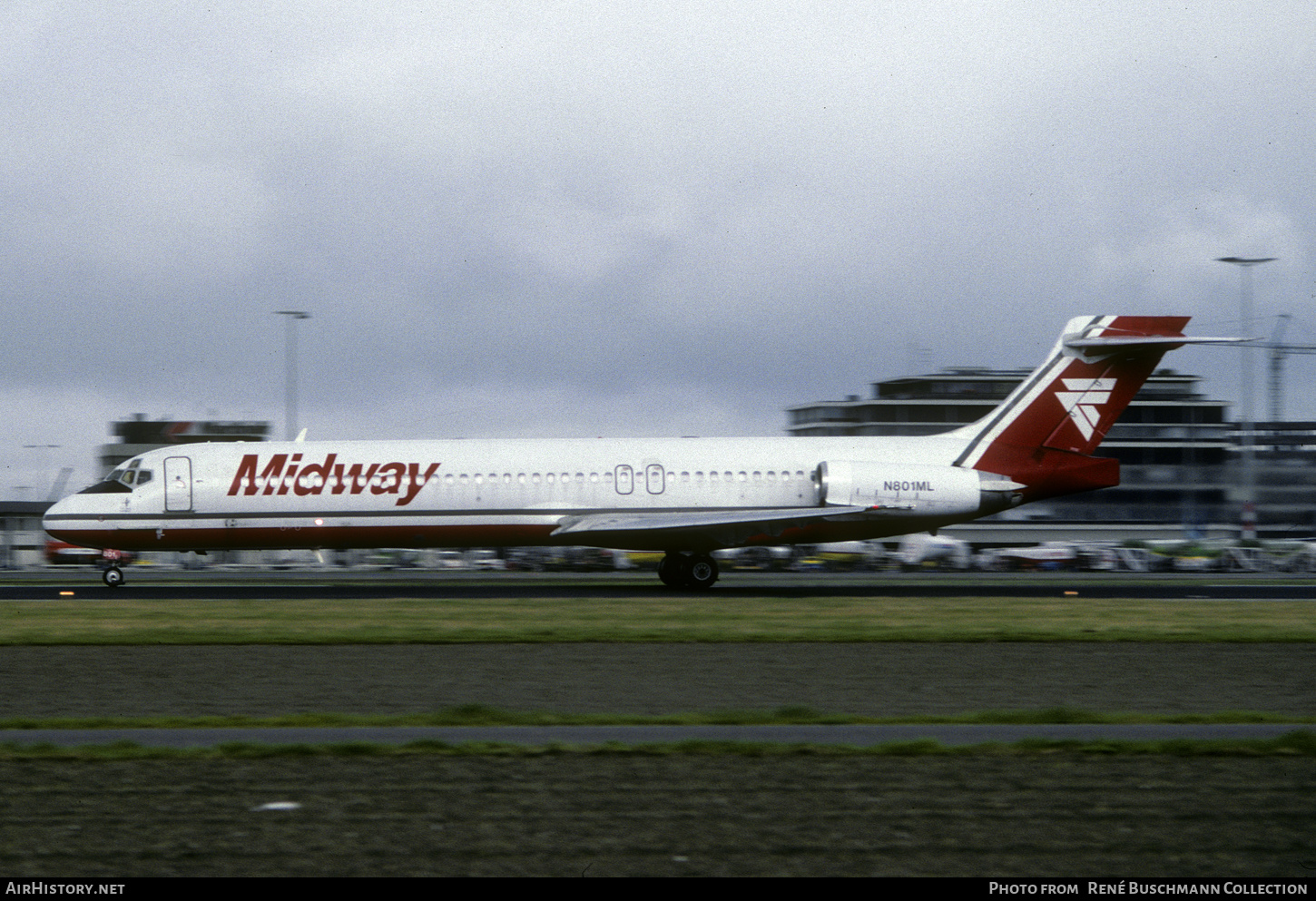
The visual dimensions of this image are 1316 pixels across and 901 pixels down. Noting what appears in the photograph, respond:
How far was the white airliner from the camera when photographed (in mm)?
28906

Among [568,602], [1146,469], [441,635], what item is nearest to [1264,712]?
[441,635]

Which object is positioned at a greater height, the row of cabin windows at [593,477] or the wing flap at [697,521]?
the row of cabin windows at [593,477]

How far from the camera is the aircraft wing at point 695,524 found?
28.3m

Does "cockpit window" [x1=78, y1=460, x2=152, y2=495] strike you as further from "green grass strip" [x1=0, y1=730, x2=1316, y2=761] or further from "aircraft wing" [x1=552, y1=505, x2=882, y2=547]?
"green grass strip" [x1=0, y1=730, x2=1316, y2=761]

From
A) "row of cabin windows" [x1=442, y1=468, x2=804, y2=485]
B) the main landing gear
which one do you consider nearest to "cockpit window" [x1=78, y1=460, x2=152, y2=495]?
"row of cabin windows" [x1=442, y1=468, x2=804, y2=485]

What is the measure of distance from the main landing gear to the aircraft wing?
2.53ft

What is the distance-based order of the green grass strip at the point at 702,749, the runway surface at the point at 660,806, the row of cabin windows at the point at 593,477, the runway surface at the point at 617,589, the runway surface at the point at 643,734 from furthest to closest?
the row of cabin windows at the point at 593,477 < the runway surface at the point at 617,589 < the runway surface at the point at 643,734 < the green grass strip at the point at 702,749 < the runway surface at the point at 660,806

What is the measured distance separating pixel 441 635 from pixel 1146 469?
91.2 m

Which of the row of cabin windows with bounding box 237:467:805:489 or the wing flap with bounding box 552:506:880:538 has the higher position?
the row of cabin windows with bounding box 237:467:805:489

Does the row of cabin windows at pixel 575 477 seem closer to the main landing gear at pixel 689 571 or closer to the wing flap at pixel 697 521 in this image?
the wing flap at pixel 697 521

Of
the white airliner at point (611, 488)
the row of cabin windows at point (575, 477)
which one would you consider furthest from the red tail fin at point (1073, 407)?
the row of cabin windows at point (575, 477)

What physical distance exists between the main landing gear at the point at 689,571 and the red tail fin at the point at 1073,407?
6613 millimetres

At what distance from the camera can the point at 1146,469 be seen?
98.6 m

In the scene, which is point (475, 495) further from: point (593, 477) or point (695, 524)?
point (695, 524)
